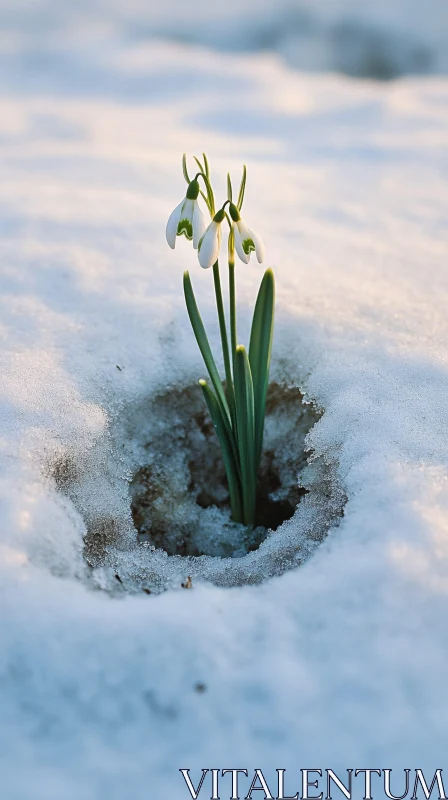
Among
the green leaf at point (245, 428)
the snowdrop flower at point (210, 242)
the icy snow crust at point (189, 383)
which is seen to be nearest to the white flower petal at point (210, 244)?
the snowdrop flower at point (210, 242)

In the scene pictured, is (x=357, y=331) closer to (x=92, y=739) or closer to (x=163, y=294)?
(x=163, y=294)

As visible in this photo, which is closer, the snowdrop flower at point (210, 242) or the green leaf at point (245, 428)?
the snowdrop flower at point (210, 242)

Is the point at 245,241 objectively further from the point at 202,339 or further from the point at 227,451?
the point at 227,451

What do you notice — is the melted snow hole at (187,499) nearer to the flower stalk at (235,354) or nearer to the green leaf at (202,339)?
the flower stalk at (235,354)

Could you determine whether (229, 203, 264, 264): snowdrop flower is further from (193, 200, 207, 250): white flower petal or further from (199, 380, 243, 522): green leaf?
(199, 380, 243, 522): green leaf

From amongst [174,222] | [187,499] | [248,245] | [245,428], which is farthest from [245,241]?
[187,499]

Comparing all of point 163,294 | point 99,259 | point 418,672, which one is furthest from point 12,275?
point 418,672

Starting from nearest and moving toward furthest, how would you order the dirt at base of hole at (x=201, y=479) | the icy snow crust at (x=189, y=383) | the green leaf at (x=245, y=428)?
the icy snow crust at (x=189, y=383), the green leaf at (x=245, y=428), the dirt at base of hole at (x=201, y=479)
